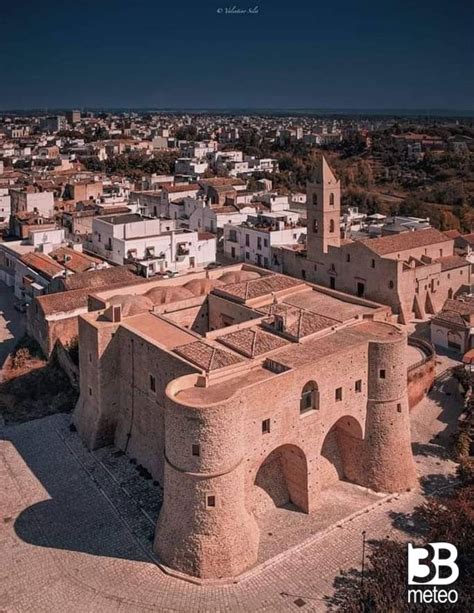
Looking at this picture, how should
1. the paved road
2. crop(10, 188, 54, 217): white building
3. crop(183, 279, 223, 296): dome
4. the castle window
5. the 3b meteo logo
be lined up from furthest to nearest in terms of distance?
crop(10, 188, 54, 217): white building < the paved road < crop(183, 279, 223, 296): dome < the castle window < the 3b meteo logo

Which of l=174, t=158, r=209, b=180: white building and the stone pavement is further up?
l=174, t=158, r=209, b=180: white building

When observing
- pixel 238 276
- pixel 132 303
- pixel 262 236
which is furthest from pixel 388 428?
pixel 262 236

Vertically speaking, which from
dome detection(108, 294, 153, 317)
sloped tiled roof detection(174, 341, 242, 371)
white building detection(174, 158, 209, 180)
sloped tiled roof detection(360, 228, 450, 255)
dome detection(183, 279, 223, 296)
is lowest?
sloped tiled roof detection(174, 341, 242, 371)

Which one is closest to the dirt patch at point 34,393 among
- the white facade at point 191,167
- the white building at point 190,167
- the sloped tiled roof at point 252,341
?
the sloped tiled roof at point 252,341

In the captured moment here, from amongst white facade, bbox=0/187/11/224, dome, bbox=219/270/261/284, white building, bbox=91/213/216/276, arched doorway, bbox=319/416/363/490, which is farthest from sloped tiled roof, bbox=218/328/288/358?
white facade, bbox=0/187/11/224

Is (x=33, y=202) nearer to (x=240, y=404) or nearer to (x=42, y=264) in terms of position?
(x=42, y=264)

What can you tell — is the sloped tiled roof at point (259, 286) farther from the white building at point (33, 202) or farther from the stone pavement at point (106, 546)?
the white building at point (33, 202)

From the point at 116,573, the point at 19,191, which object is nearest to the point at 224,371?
the point at 116,573

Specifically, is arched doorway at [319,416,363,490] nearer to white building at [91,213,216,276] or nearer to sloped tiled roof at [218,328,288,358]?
sloped tiled roof at [218,328,288,358]
